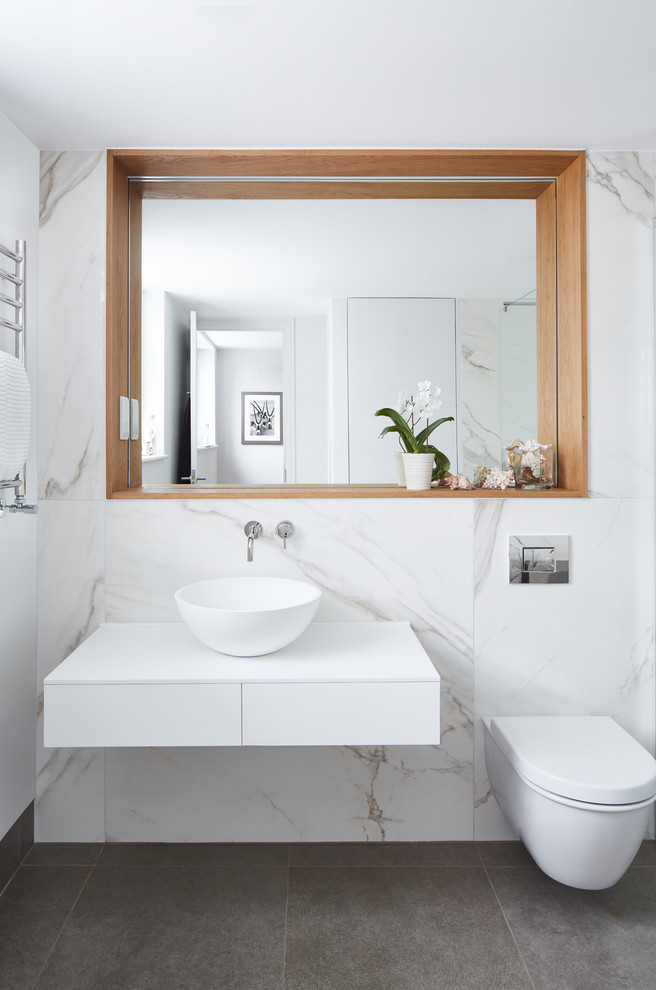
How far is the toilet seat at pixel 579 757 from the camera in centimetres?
177

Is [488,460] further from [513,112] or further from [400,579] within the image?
[513,112]

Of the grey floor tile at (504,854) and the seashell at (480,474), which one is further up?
the seashell at (480,474)

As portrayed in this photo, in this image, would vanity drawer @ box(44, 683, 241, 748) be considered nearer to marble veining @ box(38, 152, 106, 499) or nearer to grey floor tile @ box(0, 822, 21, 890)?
grey floor tile @ box(0, 822, 21, 890)

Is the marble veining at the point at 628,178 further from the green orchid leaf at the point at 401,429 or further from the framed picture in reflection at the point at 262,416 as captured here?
the framed picture in reflection at the point at 262,416

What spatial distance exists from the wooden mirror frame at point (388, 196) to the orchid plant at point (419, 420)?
152 millimetres

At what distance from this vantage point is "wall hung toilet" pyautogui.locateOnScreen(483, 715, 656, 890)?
5.79ft

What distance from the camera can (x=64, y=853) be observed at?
86.9 inches

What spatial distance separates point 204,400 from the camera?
7.97 ft

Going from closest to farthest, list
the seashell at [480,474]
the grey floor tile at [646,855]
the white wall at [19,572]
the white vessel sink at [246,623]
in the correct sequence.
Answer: the white vessel sink at [246,623] < the white wall at [19,572] < the grey floor tile at [646,855] < the seashell at [480,474]

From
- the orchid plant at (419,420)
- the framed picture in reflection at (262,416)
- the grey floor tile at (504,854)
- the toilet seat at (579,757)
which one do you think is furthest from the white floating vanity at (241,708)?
the framed picture in reflection at (262,416)

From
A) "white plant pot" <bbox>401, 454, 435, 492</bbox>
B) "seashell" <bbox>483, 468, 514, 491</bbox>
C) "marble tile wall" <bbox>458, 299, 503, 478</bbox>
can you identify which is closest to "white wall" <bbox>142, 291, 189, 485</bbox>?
"white plant pot" <bbox>401, 454, 435, 492</bbox>

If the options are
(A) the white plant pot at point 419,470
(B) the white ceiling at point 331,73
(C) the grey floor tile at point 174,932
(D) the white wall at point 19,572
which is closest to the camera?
(B) the white ceiling at point 331,73

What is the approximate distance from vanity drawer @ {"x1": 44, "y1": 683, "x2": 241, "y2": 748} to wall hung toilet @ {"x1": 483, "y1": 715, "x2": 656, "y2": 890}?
871 mm

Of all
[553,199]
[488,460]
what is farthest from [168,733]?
[553,199]
